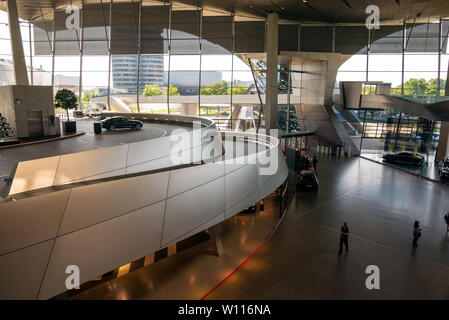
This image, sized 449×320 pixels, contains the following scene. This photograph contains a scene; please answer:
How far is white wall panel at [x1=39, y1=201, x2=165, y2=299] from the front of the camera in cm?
543

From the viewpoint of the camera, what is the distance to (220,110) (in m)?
28.3

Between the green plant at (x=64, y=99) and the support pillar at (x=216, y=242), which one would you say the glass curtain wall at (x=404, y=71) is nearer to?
the support pillar at (x=216, y=242)

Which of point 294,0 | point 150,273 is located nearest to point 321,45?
point 294,0

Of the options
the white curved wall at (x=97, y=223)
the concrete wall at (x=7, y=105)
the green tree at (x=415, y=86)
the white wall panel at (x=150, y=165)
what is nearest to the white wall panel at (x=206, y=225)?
the white curved wall at (x=97, y=223)

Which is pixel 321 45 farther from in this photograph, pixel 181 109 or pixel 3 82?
pixel 3 82

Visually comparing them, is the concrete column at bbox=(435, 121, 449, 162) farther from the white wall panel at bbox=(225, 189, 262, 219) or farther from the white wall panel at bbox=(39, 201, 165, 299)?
the white wall panel at bbox=(39, 201, 165, 299)

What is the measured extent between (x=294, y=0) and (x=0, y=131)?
64.6ft

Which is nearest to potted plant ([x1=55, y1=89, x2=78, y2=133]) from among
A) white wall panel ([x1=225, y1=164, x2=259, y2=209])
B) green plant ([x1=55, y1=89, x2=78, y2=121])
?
green plant ([x1=55, y1=89, x2=78, y2=121])

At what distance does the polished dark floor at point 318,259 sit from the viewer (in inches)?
372

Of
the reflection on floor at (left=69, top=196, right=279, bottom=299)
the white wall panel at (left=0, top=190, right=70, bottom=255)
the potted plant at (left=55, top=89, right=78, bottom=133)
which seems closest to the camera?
the white wall panel at (left=0, top=190, right=70, bottom=255)

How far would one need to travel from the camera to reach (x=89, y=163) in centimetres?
699

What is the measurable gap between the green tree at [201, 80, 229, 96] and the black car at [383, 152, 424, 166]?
16.2m

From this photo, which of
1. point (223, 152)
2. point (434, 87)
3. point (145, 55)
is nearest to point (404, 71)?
point (434, 87)

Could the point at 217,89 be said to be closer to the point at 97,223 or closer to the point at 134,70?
the point at 134,70
